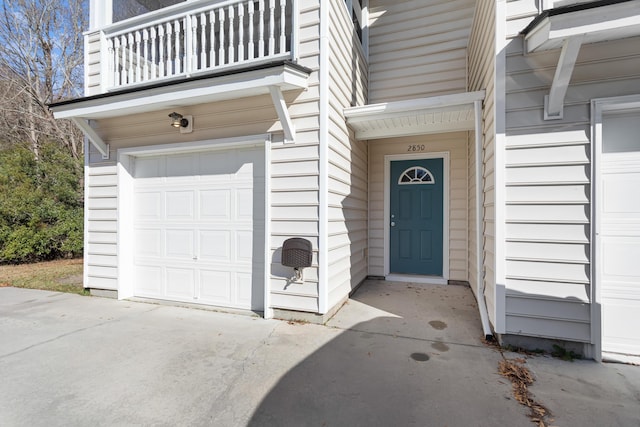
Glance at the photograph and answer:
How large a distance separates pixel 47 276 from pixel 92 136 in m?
3.17

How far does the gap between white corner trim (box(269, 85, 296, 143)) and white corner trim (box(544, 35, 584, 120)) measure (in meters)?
2.28

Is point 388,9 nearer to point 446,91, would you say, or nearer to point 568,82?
point 446,91

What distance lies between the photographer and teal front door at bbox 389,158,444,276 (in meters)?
4.75

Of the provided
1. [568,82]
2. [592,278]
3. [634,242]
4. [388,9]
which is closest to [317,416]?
[592,278]

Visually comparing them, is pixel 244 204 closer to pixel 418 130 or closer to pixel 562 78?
pixel 418 130

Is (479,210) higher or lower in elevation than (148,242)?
higher

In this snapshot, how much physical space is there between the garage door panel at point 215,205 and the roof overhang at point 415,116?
1861 mm

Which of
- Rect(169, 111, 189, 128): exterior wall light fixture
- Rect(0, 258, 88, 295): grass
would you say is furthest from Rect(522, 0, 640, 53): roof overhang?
Rect(0, 258, 88, 295): grass

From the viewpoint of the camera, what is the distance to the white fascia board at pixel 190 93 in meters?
2.82

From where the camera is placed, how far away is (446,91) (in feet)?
14.9

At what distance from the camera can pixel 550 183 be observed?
2400 millimetres

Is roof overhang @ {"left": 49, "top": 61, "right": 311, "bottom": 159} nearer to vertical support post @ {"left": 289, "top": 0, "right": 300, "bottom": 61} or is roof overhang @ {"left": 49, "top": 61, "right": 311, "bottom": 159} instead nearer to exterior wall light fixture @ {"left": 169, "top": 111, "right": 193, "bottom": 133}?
exterior wall light fixture @ {"left": 169, "top": 111, "right": 193, "bottom": 133}

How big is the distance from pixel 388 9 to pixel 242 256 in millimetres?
4616

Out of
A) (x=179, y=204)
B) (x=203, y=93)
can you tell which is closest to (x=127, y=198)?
(x=179, y=204)
